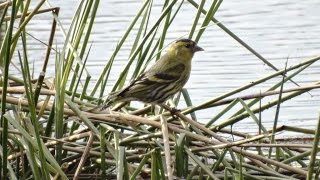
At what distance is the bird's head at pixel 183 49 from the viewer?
7141mm

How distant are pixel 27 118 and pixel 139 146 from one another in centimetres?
63

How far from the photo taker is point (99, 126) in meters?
5.90

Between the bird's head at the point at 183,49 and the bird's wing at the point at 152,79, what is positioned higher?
the bird's head at the point at 183,49

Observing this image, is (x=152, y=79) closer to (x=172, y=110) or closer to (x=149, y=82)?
(x=149, y=82)

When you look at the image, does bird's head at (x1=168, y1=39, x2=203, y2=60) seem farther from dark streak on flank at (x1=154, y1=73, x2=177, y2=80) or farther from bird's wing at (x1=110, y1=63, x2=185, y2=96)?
dark streak on flank at (x1=154, y1=73, x2=177, y2=80)

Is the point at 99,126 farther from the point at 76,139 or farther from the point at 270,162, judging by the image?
the point at 270,162

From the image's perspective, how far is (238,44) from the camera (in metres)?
10.8

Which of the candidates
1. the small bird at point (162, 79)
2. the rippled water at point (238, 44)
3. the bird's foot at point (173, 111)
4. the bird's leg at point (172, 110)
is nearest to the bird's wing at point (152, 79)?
the small bird at point (162, 79)

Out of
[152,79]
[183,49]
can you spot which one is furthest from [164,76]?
[183,49]

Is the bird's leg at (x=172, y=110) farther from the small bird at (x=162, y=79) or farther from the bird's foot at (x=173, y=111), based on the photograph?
the small bird at (x=162, y=79)

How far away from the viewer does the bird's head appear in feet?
23.4

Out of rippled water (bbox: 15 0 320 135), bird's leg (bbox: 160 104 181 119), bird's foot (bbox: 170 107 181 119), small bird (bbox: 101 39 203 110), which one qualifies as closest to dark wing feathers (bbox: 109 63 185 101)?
small bird (bbox: 101 39 203 110)

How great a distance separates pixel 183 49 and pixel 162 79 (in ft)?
1.49

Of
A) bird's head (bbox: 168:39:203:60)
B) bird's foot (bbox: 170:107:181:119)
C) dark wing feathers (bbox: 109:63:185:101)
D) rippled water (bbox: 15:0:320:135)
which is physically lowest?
bird's foot (bbox: 170:107:181:119)
